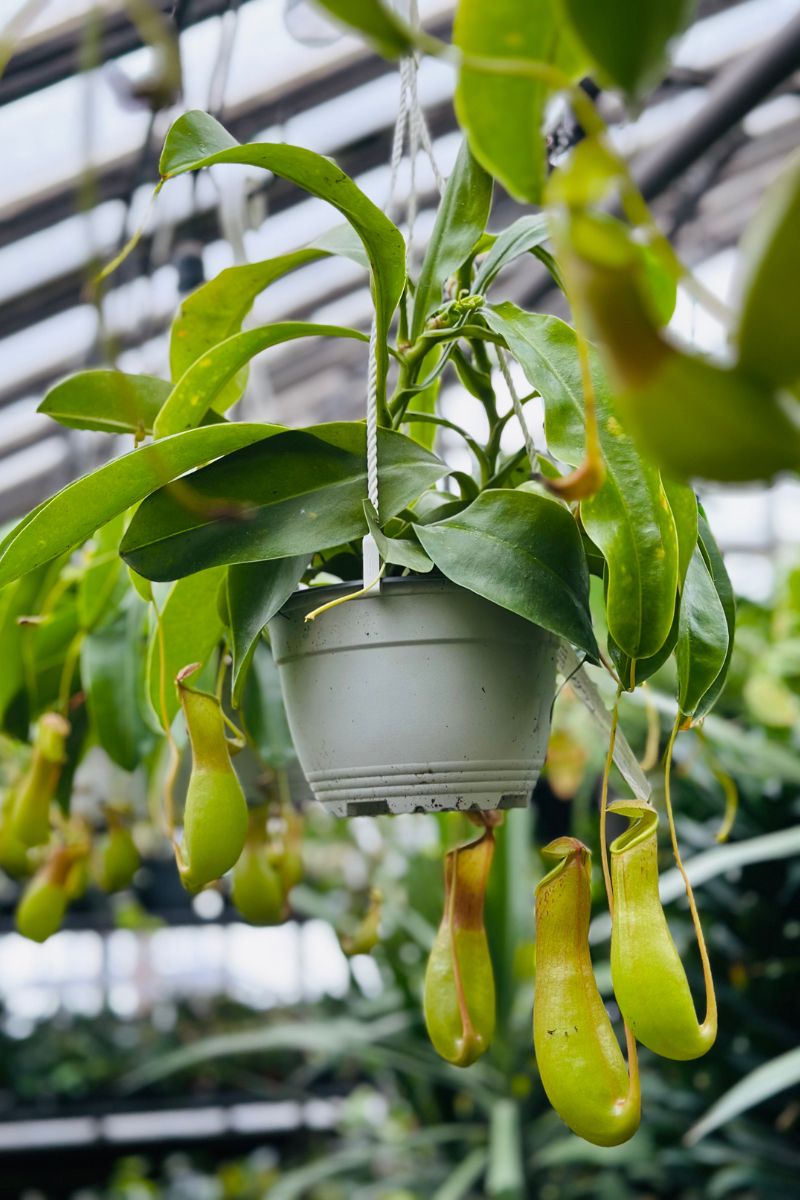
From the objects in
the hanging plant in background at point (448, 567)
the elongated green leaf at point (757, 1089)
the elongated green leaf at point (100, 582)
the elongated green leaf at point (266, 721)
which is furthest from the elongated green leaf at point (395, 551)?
the elongated green leaf at point (757, 1089)

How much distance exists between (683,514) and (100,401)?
0.37 m

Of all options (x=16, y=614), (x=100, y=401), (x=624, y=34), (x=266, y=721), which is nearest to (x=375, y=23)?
(x=624, y=34)

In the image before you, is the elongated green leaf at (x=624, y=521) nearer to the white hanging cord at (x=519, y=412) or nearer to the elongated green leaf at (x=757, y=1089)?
the white hanging cord at (x=519, y=412)

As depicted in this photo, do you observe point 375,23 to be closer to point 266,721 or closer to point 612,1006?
point 266,721

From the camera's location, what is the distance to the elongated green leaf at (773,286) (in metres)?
0.21

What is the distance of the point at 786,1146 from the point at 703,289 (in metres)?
1.75

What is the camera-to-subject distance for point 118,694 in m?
0.84

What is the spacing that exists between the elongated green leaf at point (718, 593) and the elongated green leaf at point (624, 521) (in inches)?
3.3

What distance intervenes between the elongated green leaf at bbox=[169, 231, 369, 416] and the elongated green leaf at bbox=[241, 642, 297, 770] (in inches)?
8.6

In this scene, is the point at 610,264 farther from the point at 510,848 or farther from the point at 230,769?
the point at 510,848

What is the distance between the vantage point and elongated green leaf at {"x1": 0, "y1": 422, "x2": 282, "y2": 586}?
0.52 m

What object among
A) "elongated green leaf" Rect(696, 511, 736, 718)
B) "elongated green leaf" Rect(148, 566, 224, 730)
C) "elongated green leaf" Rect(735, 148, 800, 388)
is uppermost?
"elongated green leaf" Rect(735, 148, 800, 388)

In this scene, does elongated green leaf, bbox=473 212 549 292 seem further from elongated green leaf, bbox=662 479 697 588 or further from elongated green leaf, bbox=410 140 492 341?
elongated green leaf, bbox=662 479 697 588

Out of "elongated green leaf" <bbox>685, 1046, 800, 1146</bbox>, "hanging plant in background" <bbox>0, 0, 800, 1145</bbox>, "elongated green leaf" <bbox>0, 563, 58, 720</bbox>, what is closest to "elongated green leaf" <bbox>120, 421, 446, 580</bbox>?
"hanging plant in background" <bbox>0, 0, 800, 1145</bbox>
